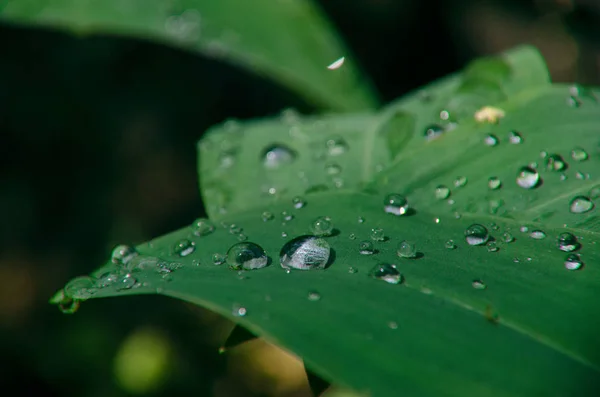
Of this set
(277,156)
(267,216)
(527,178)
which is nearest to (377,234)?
(267,216)

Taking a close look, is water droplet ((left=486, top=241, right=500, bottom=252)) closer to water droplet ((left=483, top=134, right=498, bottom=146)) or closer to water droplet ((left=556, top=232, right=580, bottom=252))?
water droplet ((left=556, top=232, right=580, bottom=252))

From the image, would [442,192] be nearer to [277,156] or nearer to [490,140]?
[490,140]

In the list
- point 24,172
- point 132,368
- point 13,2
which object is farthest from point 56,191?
point 13,2

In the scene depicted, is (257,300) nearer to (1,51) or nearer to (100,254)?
(100,254)

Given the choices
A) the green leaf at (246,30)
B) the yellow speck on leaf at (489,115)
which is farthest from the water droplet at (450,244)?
the green leaf at (246,30)

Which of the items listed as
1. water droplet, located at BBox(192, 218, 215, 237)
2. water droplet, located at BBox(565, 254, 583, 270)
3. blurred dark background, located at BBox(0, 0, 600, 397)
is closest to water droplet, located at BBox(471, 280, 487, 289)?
water droplet, located at BBox(565, 254, 583, 270)

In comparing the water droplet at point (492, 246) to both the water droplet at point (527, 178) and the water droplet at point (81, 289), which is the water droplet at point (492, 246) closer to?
the water droplet at point (527, 178)
